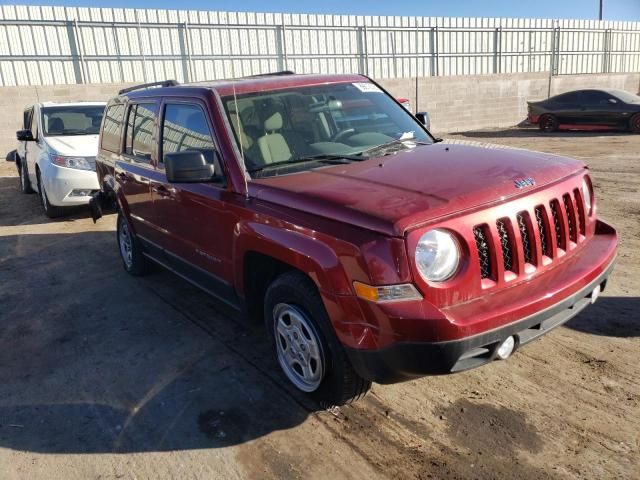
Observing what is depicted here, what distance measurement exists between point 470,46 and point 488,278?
24619 mm

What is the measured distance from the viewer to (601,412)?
301 cm

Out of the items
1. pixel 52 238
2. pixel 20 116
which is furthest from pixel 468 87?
pixel 52 238

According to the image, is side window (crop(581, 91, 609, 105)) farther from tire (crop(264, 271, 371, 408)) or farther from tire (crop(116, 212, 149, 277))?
tire (crop(264, 271, 371, 408))

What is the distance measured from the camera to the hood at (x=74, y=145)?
8.43m

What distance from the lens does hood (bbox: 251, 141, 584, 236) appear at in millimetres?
2543

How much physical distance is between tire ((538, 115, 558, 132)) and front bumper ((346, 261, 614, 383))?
1837cm

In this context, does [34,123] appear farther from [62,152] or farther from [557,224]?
[557,224]

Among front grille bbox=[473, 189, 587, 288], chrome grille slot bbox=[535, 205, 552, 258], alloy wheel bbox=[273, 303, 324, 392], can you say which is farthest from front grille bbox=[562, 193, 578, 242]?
alloy wheel bbox=[273, 303, 324, 392]

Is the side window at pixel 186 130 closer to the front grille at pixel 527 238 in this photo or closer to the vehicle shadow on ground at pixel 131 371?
the vehicle shadow on ground at pixel 131 371

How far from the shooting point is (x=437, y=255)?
8.27ft

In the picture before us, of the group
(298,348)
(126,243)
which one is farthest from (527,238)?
(126,243)

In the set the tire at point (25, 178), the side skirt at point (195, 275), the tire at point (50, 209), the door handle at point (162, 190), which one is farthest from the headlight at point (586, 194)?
the tire at point (25, 178)

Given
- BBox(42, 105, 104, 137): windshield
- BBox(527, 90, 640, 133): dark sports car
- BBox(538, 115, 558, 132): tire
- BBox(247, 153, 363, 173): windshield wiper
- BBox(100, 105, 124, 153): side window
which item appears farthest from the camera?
BBox(538, 115, 558, 132): tire

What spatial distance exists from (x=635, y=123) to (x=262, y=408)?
17.5 m
